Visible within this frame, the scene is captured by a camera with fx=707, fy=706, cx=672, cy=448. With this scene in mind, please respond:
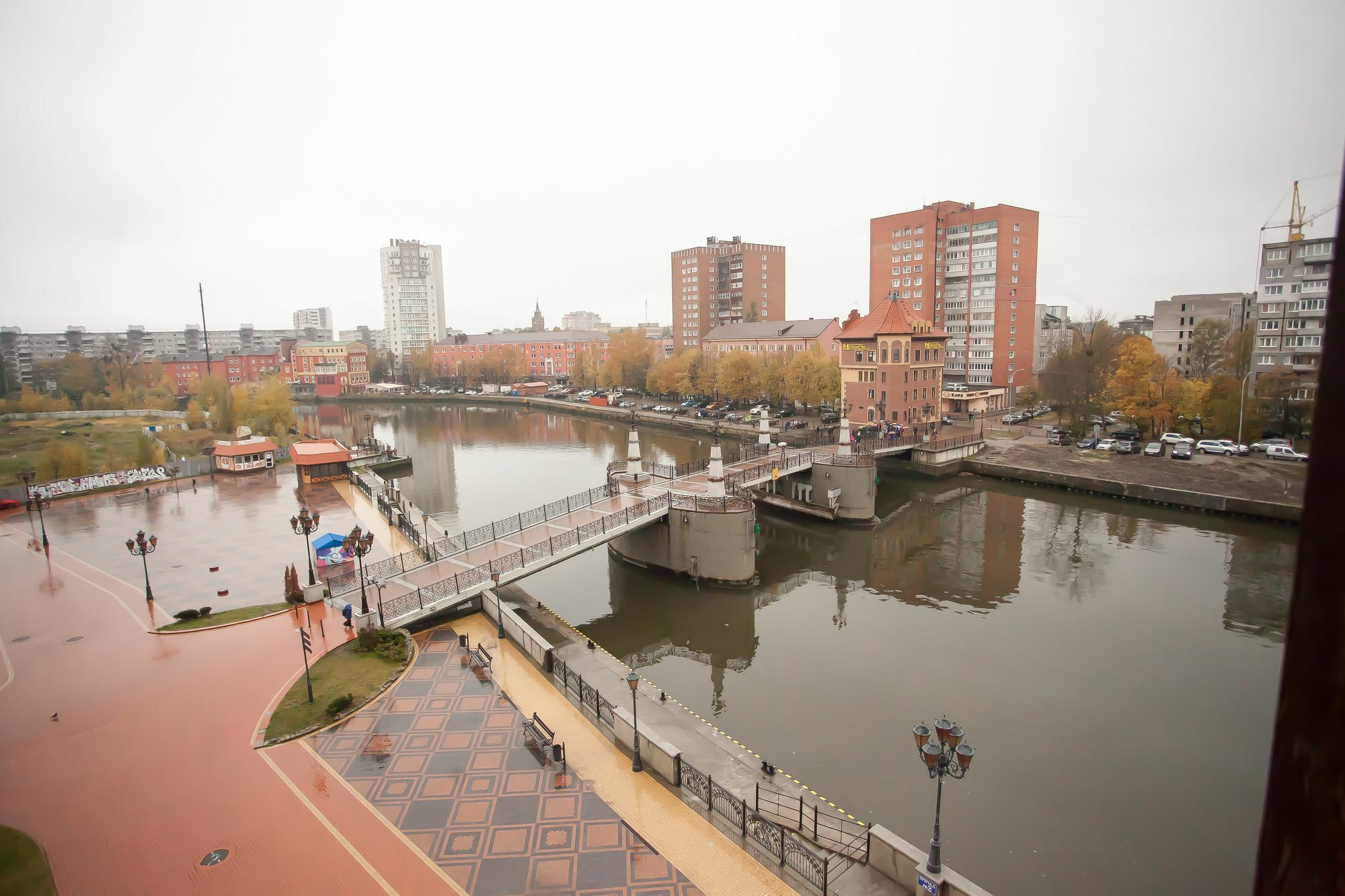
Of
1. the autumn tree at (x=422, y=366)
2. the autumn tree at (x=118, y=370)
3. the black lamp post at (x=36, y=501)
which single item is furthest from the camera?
the autumn tree at (x=422, y=366)

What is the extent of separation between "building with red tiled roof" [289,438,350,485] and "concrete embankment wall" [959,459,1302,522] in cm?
3762

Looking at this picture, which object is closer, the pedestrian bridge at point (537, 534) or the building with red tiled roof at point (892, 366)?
the pedestrian bridge at point (537, 534)

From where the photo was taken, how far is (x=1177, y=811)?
45.4 feet

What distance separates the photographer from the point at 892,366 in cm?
4684

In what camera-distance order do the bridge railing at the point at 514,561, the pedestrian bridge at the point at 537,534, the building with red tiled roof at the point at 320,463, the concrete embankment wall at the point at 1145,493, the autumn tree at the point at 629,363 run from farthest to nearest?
the autumn tree at the point at 629,363, the building with red tiled roof at the point at 320,463, the concrete embankment wall at the point at 1145,493, the pedestrian bridge at the point at 537,534, the bridge railing at the point at 514,561

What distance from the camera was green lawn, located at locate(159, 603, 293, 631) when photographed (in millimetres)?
19500

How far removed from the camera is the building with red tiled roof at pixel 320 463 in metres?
40.5

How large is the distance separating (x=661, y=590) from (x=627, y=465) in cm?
664

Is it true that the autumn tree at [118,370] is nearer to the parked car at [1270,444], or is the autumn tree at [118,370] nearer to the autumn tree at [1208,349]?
the parked car at [1270,444]

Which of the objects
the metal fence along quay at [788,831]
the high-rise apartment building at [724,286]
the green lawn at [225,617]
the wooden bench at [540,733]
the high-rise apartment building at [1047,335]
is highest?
the high-rise apartment building at [724,286]

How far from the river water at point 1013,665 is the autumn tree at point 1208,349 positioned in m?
27.7

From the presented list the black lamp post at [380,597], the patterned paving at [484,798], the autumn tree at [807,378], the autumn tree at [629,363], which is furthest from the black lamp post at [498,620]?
the autumn tree at [629,363]

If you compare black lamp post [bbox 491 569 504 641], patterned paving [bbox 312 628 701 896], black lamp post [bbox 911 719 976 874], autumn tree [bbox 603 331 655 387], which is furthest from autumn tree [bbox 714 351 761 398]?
black lamp post [bbox 911 719 976 874]

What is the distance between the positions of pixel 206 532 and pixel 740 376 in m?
47.4
